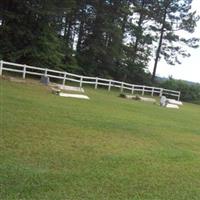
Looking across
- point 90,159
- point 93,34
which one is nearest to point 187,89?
point 93,34

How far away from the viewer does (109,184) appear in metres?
6.17

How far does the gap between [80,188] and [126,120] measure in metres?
7.83

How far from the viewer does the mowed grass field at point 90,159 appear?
5797 mm

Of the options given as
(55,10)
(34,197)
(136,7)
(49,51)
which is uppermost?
(136,7)

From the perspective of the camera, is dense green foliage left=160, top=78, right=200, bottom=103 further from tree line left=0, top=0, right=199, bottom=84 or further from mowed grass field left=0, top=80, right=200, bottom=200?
mowed grass field left=0, top=80, right=200, bottom=200

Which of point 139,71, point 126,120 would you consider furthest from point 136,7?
point 126,120

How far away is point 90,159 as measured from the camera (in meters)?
7.43

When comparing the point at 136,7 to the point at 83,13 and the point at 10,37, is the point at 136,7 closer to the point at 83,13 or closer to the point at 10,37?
the point at 83,13

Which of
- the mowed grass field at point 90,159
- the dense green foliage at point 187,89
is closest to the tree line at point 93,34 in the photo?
the dense green foliage at point 187,89

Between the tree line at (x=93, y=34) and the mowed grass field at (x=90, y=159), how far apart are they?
1867cm

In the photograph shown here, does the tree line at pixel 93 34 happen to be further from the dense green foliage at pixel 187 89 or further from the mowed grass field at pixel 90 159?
the mowed grass field at pixel 90 159

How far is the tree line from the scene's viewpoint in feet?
99.8

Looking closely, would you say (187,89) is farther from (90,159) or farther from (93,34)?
(90,159)

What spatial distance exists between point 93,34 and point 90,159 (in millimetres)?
30881
